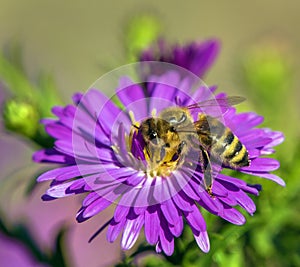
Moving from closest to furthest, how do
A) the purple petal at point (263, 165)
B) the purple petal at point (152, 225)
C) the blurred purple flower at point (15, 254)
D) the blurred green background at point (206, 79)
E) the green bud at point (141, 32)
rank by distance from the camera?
the purple petal at point (152, 225) < the purple petal at point (263, 165) < the blurred green background at point (206, 79) < the blurred purple flower at point (15, 254) < the green bud at point (141, 32)

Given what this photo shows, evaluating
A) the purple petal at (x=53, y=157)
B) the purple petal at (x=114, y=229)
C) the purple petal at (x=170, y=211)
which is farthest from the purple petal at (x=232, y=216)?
the purple petal at (x=53, y=157)

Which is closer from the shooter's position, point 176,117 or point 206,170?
point 206,170

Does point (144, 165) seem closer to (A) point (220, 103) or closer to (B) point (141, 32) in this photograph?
(A) point (220, 103)

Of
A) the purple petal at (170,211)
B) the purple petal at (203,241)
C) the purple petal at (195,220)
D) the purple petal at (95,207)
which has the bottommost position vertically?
the purple petal at (203,241)

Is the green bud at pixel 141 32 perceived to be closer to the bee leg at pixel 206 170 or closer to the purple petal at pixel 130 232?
the bee leg at pixel 206 170

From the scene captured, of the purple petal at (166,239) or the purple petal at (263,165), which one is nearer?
the purple petal at (166,239)

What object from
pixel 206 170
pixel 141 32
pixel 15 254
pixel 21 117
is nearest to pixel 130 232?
pixel 206 170

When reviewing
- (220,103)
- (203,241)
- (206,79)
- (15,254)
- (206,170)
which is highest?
(220,103)

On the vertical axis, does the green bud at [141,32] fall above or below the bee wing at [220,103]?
above
